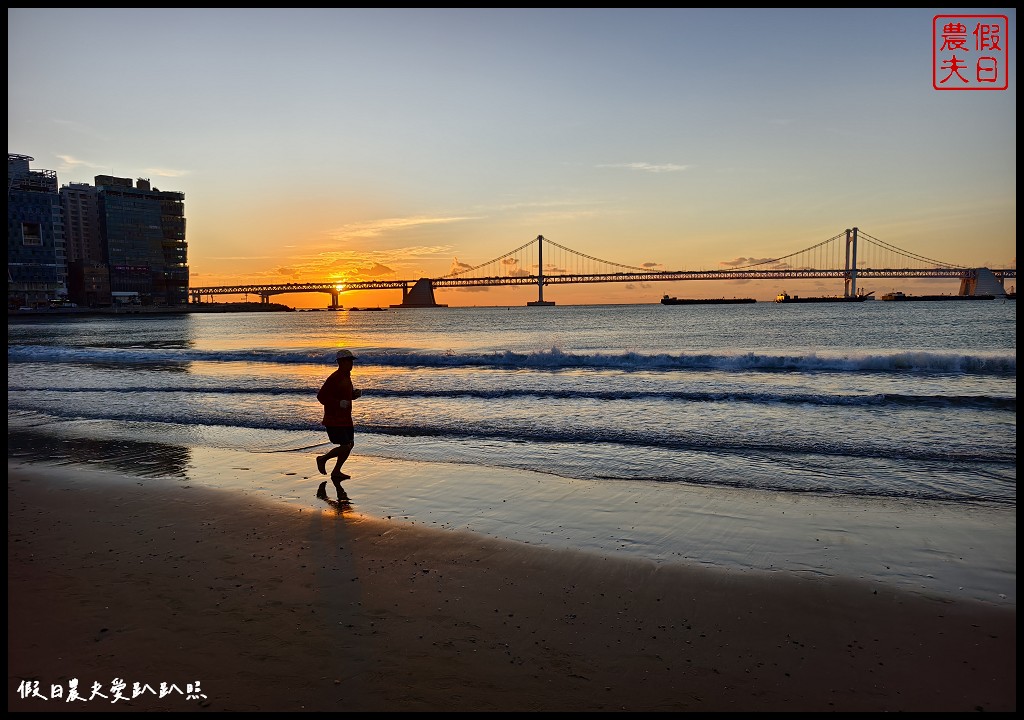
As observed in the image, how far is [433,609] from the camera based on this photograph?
359 cm

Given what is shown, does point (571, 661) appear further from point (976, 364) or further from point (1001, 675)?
point (976, 364)

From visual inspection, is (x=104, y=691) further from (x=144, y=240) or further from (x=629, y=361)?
(x=144, y=240)

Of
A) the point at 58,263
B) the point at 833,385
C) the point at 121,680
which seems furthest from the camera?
the point at 58,263

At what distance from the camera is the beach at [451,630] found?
108 inches

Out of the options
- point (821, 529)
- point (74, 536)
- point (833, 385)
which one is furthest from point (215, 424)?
point (833, 385)

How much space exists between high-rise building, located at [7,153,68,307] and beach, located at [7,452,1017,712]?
137 meters

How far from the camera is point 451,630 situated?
332 cm

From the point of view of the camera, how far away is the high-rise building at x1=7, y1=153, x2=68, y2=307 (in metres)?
112

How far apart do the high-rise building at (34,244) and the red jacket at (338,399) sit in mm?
134454

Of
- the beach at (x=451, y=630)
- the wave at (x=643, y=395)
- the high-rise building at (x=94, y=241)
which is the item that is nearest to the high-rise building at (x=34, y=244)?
the high-rise building at (x=94, y=241)

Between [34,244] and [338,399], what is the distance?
467ft

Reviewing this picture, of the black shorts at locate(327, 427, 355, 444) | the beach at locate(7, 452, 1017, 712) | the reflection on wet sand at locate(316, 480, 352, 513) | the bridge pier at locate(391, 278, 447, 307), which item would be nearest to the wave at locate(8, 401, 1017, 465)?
the black shorts at locate(327, 427, 355, 444)

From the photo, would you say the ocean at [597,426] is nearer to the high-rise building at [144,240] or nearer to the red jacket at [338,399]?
the red jacket at [338,399]

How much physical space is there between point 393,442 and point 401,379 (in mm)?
8726
